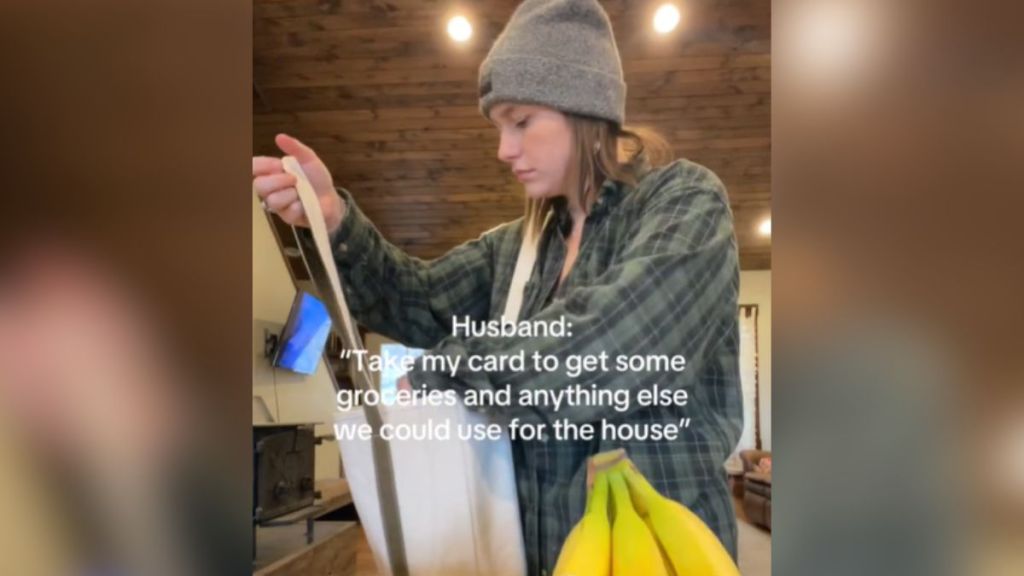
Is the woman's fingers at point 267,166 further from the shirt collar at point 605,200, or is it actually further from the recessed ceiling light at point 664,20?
the recessed ceiling light at point 664,20

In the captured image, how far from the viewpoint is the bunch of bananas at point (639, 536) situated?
0.82 meters

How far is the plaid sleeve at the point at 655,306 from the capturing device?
2.68 ft

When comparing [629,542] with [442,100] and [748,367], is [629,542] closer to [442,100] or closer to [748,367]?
[748,367]

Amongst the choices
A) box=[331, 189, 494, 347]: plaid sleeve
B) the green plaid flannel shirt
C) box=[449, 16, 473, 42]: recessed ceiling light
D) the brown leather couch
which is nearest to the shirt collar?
the green plaid flannel shirt

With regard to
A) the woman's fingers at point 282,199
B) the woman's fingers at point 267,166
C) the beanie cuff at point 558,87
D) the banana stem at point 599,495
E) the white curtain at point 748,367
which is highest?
the beanie cuff at point 558,87

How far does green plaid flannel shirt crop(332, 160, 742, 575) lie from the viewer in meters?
0.82

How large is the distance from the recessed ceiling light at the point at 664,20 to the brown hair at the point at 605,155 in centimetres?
13

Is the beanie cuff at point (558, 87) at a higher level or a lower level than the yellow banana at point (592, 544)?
higher
